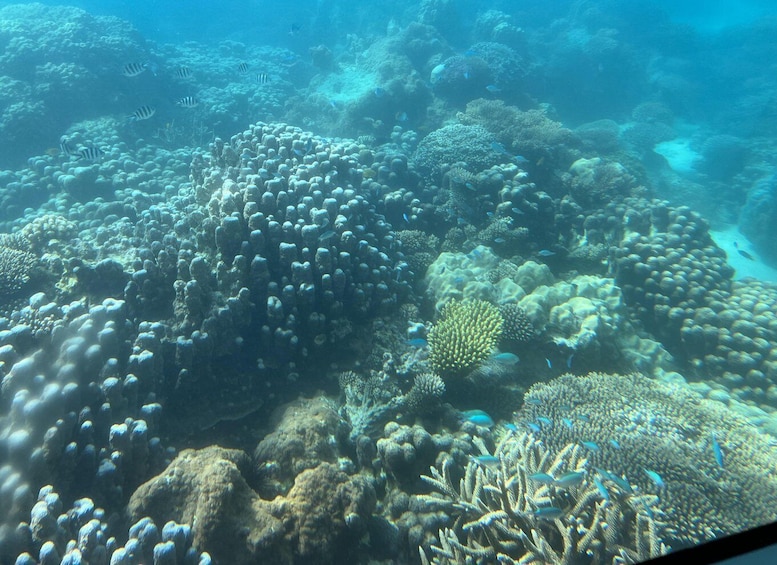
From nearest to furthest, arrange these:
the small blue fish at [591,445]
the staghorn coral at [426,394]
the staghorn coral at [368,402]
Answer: the small blue fish at [591,445] → the staghorn coral at [368,402] → the staghorn coral at [426,394]

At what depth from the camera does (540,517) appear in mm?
3182

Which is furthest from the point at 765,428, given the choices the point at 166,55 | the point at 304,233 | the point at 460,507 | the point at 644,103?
the point at 166,55

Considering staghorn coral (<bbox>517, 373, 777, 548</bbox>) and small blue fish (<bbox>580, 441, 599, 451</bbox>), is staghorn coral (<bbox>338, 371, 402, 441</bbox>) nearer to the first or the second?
staghorn coral (<bbox>517, 373, 777, 548</bbox>)

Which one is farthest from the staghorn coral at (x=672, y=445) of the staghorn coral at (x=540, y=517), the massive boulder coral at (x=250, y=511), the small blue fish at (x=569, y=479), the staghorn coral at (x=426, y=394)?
the massive boulder coral at (x=250, y=511)

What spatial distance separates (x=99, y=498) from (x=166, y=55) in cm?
2197

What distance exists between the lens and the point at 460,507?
3.62m

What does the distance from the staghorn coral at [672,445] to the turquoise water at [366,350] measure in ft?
0.10

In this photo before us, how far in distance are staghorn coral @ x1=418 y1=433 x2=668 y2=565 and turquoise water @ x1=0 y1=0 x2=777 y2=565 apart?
0.02 metres

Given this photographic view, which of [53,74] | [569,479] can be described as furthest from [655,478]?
[53,74]

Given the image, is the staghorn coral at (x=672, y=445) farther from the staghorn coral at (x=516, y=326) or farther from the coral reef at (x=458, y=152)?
the coral reef at (x=458, y=152)

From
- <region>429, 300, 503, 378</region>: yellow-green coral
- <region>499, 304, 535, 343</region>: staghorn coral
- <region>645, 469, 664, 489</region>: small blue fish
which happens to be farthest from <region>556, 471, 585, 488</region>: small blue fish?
<region>499, 304, 535, 343</region>: staghorn coral

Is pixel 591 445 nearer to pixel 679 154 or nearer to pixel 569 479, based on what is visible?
pixel 569 479

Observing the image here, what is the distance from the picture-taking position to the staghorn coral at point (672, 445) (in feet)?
12.2

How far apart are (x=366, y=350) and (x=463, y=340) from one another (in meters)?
1.37
